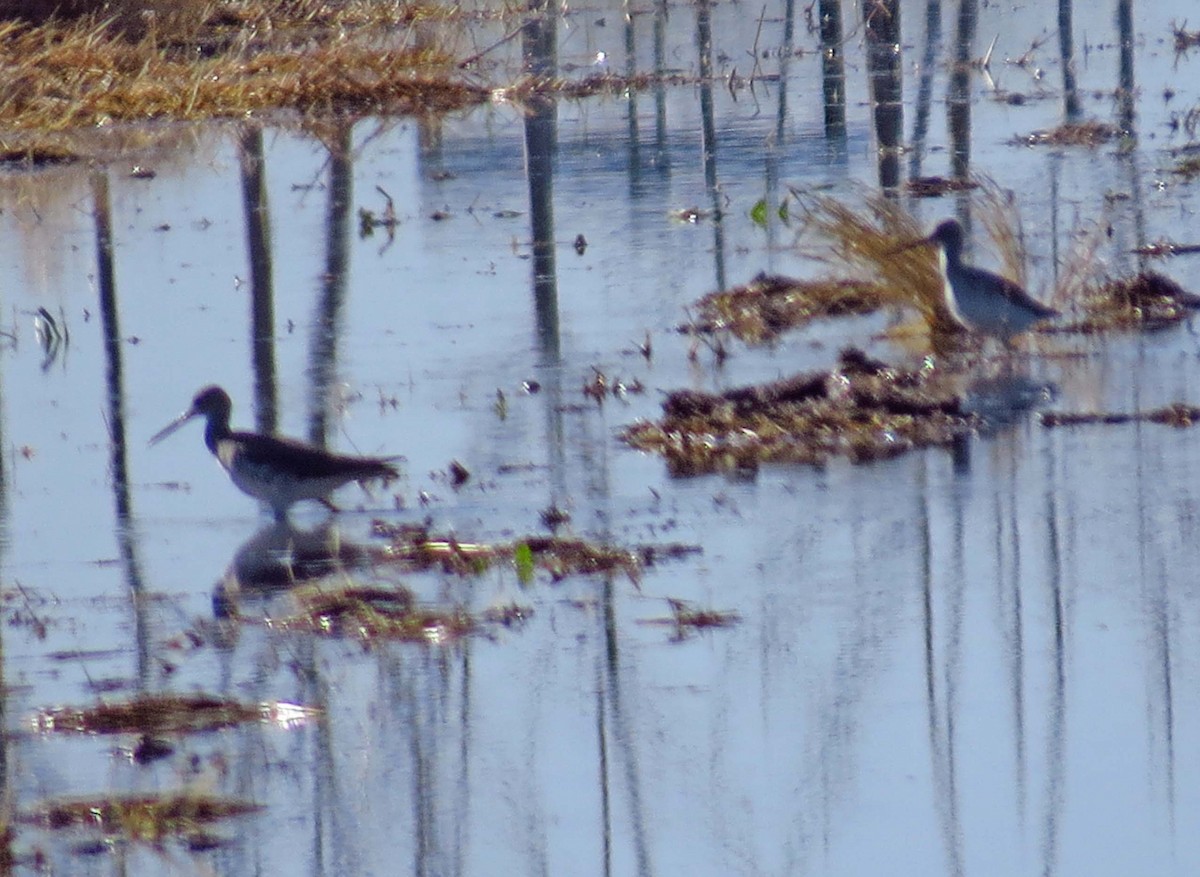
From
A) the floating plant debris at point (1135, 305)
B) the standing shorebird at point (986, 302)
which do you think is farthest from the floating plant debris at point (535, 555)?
the floating plant debris at point (1135, 305)

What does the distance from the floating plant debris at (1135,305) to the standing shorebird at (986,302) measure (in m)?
0.29

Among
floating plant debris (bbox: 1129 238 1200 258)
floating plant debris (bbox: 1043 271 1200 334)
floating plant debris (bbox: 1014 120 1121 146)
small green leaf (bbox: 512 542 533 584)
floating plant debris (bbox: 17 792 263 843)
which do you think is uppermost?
floating plant debris (bbox: 1014 120 1121 146)

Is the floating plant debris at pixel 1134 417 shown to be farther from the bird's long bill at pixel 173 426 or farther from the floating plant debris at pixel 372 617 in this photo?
the bird's long bill at pixel 173 426

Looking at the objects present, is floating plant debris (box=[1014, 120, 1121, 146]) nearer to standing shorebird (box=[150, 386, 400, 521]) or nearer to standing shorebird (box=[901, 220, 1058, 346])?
Answer: standing shorebird (box=[901, 220, 1058, 346])

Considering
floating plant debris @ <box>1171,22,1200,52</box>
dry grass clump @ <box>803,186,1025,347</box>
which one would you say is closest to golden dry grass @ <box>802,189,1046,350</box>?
dry grass clump @ <box>803,186,1025,347</box>

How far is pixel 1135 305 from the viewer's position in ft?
31.4

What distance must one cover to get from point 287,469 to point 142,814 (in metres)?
2.47

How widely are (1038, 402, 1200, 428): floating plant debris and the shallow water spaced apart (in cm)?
9

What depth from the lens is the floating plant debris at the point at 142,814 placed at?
192 inches

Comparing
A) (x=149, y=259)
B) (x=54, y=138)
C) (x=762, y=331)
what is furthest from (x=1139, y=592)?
Result: (x=54, y=138)

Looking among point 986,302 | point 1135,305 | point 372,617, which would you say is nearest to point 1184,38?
point 1135,305

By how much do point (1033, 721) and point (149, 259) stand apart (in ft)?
25.7

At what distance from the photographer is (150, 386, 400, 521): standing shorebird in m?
7.28

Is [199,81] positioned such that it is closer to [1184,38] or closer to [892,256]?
[1184,38]
